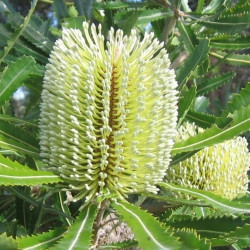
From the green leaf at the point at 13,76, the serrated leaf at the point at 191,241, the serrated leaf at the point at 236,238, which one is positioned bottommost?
the serrated leaf at the point at 191,241

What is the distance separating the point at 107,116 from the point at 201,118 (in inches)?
15.5

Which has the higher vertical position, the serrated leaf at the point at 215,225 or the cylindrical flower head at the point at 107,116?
the cylindrical flower head at the point at 107,116

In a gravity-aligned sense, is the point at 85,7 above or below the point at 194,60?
above

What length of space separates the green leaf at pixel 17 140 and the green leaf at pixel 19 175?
0.40 feet

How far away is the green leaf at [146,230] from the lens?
0.98 meters

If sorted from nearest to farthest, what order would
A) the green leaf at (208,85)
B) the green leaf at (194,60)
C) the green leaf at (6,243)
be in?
1. the green leaf at (6,243)
2. the green leaf at (194,60)
3. the green leaf at (208,85)

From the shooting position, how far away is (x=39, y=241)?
1082 mm

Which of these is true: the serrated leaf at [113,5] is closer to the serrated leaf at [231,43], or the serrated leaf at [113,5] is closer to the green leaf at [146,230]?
the serrated leaf at [231,43]

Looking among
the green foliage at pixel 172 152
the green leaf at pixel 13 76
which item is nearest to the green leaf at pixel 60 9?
the green foliage at pixel 172 152

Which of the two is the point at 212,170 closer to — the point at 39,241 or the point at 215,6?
the point at 215,6

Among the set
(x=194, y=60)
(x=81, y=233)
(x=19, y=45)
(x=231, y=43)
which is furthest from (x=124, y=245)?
(x=231, y=43)

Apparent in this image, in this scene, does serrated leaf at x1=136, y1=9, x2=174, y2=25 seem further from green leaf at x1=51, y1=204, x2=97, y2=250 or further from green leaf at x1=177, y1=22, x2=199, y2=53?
green leaf at x1=51, y1=204, x2=97, y2=250


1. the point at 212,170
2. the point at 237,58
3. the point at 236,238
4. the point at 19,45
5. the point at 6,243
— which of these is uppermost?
the point at 237,58

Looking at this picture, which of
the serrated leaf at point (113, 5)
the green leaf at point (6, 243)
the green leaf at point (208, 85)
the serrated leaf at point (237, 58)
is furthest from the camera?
the serrated leaf at point (237, 58)
